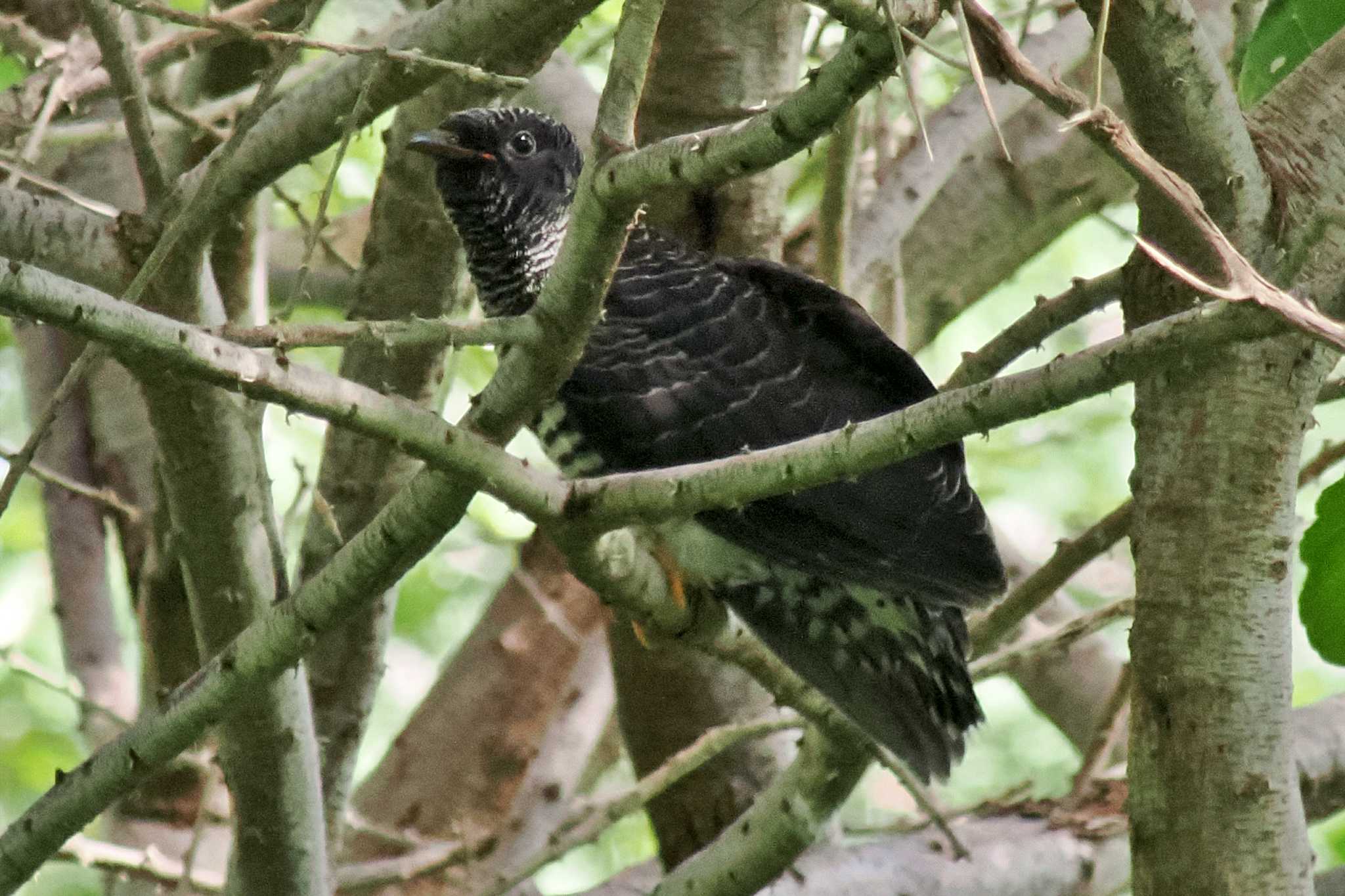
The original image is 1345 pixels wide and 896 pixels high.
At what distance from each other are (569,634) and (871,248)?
4.37 feet

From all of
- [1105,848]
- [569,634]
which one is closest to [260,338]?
[1105,848]

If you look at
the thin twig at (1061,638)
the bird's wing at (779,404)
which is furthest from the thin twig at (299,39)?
the thin twig at (1061,638)

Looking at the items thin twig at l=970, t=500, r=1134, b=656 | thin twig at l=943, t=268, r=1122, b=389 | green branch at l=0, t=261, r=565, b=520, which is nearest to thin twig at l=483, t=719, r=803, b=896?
thin twig at l=970, t=500, r=1134, b=656

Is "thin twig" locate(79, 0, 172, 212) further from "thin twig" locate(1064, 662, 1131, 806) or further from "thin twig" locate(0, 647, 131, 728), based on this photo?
"thin twig" locate(1064, 662, 1131, 806)

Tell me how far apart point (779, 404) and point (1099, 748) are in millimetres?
987

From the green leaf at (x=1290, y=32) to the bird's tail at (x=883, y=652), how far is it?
1.34m

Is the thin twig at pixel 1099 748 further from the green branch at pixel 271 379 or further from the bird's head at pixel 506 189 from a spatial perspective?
the green branch at pixel 271 379

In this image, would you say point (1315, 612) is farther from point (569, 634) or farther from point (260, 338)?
point (569, 634)

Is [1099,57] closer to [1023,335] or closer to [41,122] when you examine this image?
[1023,335]

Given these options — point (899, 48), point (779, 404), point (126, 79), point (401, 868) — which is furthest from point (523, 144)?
point (899, 48)

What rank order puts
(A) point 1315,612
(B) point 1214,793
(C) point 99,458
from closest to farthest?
(A) point 1315,612 < (B) point 1214,793 < (C) point 99,458

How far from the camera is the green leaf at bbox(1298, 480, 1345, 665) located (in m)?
1.71

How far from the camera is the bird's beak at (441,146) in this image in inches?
117

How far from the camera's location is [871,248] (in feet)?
11.8
